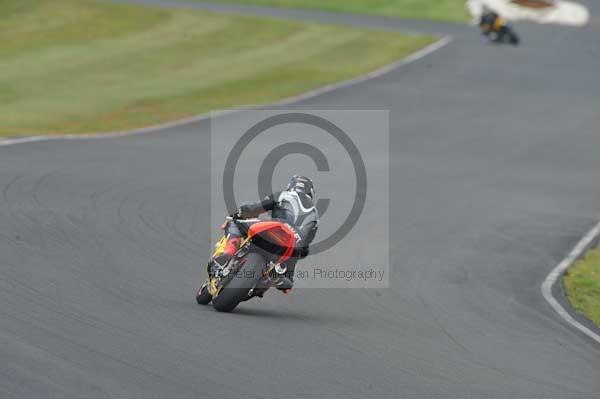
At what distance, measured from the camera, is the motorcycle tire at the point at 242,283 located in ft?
37.6

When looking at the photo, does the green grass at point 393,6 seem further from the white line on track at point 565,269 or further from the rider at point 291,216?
the rider at point 291,216

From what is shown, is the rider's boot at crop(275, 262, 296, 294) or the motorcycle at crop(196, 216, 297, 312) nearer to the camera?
the motorcycle at crop(196, 216, 297, 312)

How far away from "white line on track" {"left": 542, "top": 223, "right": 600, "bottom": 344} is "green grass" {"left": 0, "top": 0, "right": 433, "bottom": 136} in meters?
11.4

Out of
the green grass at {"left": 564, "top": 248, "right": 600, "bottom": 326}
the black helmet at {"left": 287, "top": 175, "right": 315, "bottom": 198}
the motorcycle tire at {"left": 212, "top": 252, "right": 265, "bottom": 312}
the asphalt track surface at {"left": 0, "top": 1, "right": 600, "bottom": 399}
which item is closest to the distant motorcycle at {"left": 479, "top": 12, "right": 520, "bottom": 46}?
the asphalt track surface at {"left": 0, "top": 1, "right": 600, "bottom": 399}

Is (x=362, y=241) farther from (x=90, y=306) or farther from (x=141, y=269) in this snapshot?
(x=90, y=306)

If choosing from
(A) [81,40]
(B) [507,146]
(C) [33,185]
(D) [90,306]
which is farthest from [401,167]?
(A) [81,40]

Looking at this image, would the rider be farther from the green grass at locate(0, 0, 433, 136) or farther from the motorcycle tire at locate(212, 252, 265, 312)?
the green grass at locate(0, 0, 433, 136)

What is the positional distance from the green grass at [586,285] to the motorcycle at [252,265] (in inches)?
179

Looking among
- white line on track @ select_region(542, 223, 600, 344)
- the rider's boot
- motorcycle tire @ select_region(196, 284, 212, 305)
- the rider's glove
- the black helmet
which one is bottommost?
white line on track @ select_region(542, 223, 600, 344)

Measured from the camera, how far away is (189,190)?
19.2m

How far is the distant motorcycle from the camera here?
3919 cm

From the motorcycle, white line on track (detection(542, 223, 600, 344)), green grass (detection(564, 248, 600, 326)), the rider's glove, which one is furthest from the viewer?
green grass (detection(564, 248, 600, 326))

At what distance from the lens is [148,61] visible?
118 feet

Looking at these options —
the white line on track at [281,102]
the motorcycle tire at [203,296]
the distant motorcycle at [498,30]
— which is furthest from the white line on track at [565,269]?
the distant motorcycle at [498,30]
